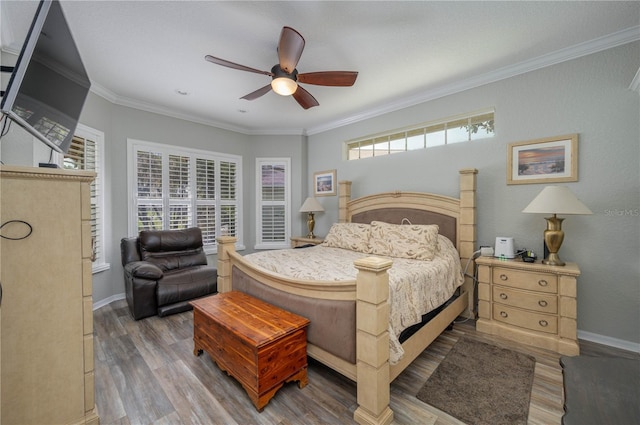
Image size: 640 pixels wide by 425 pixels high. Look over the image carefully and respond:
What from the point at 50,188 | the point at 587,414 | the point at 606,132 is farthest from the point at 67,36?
the point at 606,132

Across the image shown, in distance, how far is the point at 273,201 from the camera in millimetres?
5281

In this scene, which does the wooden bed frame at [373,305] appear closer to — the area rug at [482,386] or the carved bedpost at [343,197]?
the area rug at [482,386]

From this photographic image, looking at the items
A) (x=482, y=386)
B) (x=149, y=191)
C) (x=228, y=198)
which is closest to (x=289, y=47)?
(x=482, y=386)

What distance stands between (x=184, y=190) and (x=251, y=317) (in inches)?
127

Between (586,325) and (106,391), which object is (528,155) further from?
(106,391)

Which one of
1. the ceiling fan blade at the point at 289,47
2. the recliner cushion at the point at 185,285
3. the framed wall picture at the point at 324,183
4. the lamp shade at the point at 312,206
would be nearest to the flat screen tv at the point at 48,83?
the ceiling fan blade at the point at 289,47

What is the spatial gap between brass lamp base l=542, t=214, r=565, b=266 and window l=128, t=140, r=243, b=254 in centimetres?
371

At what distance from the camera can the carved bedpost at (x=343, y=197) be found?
439 centimetres

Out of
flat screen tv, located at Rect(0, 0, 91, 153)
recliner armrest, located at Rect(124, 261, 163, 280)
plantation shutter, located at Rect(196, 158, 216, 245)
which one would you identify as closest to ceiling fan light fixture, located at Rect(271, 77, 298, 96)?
flat screen tv, located at Rect(0, 0, 91, 153)

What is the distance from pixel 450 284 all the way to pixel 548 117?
207 cm

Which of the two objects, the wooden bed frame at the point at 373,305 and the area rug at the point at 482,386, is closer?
the wooden bed frame at the point at 373,305

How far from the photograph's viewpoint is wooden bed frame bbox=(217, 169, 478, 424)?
1.52 metres

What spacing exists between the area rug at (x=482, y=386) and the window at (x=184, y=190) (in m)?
2.99

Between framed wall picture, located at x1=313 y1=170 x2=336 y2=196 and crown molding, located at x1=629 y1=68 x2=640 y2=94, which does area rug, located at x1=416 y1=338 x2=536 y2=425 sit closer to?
crown molding, located at x1=629 y1=68 x2=640 y2=94
